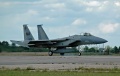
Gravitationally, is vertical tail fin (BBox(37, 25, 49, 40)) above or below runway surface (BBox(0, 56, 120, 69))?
above

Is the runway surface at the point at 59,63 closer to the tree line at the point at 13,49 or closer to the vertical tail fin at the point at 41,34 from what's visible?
the vertical tail fin at the point at 41,34

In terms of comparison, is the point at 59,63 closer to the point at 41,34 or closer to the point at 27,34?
the point at 41,34

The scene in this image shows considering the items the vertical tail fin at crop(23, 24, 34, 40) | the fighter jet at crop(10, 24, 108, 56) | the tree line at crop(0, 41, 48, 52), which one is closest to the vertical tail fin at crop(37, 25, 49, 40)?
the vertical tail fin at crop(23, 24, 34, 40)

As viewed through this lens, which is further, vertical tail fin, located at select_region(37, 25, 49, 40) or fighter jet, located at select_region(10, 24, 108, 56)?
vertical tail fin, located at select_region(37, 25, 49, 40)

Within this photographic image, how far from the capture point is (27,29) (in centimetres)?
7944

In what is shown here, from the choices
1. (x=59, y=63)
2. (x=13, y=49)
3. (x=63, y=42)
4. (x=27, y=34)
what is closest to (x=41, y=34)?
(x=27, y=34)

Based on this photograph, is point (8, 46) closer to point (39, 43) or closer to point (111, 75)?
point (39, 43)

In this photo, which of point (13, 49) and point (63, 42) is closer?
point (63, 42)

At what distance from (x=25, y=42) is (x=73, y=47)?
8.97 metres

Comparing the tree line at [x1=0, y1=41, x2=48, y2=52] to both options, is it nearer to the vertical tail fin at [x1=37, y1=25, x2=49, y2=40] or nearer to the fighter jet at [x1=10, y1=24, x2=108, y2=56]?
the vertical tail fin at [x1=37, y1=25, x2=49, y2=40]

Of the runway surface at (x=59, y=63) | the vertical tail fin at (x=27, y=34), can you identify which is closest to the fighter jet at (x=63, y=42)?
the vertical tail fin at (x=27, y=34)

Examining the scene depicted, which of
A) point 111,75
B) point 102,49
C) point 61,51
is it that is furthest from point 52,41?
point 111,75

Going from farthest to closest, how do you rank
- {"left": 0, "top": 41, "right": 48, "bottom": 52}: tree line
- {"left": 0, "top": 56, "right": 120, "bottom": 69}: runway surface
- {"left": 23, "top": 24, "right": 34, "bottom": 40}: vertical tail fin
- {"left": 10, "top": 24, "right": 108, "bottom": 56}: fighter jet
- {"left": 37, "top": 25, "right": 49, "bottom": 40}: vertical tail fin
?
1. {"left": 0, "top": 41, "right": 48, "bottom": 52}: tree line
2. {"left": 23, "top": 24, "right": 34, "bottom": 40}: vertical tail fin
3. {"left": 37, "top": 25, "right": 49, "bottom": 40}: vertical tail fin
4. {"left": 10, "top": 24, "right": 108, "bottom": 56}: fighter jet
5. {"left": 0, "top": 56, "right": 120, "bottom": 69}: runway surface

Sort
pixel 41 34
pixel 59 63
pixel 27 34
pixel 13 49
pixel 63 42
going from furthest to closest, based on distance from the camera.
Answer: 1. pixel 13 49
2. pixel 27 34
3. pixel 41 34
4. pixel 63 42
5. pixel 59 63
